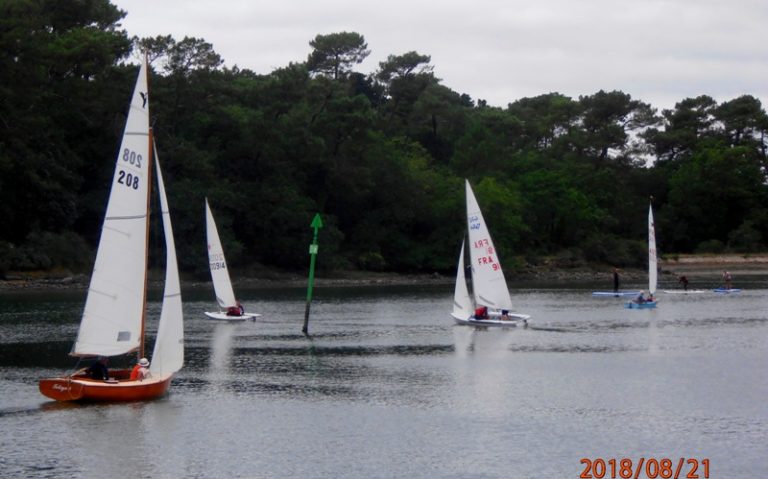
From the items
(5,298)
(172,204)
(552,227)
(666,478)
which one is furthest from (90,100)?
(666,478)

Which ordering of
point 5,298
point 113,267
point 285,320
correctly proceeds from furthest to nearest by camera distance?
point 5,298
point 285,320
point 113,267

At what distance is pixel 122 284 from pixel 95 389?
3.04m

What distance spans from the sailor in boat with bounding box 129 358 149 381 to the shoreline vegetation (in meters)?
51.0

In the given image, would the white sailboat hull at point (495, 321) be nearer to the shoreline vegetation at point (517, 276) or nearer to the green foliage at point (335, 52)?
the shoreline vegetation at point (517, 276)

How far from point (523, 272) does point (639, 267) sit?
665 inches

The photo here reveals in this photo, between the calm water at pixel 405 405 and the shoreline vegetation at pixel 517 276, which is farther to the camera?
the shoreline vegetation at pixel 517 276

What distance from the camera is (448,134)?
132m

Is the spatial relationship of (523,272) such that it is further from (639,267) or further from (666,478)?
(666,478)

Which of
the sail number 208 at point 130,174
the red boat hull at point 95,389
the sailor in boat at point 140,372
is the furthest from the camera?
the sailor in boat at point 140,372

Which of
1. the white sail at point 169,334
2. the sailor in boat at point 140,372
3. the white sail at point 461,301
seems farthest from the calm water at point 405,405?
the white sail at point 169,334

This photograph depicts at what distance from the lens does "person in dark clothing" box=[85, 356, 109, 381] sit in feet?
97.5

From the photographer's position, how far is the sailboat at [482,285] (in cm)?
5306
